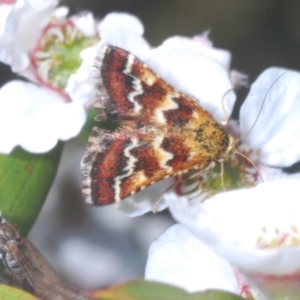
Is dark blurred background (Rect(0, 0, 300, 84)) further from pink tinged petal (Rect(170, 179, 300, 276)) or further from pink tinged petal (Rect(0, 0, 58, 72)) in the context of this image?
pink tinged petal (Rect(170, 179, 300, 276))

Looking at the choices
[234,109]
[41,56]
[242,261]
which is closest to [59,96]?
[41,56]

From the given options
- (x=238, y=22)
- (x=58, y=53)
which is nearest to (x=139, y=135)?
(x=58, y=53)

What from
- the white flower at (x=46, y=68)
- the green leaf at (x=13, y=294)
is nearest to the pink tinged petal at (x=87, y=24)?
the white flower at (x=46, y=68)

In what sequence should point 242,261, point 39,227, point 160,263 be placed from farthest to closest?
1. point 39,227
2. point 160,263
3. point 242,261

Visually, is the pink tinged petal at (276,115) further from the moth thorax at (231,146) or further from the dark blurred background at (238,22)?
→ the dark blurred background at (238,22)

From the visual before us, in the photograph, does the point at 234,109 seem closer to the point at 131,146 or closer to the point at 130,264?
the point at 131,146

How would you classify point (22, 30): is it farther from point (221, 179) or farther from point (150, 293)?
point (150, 293)
